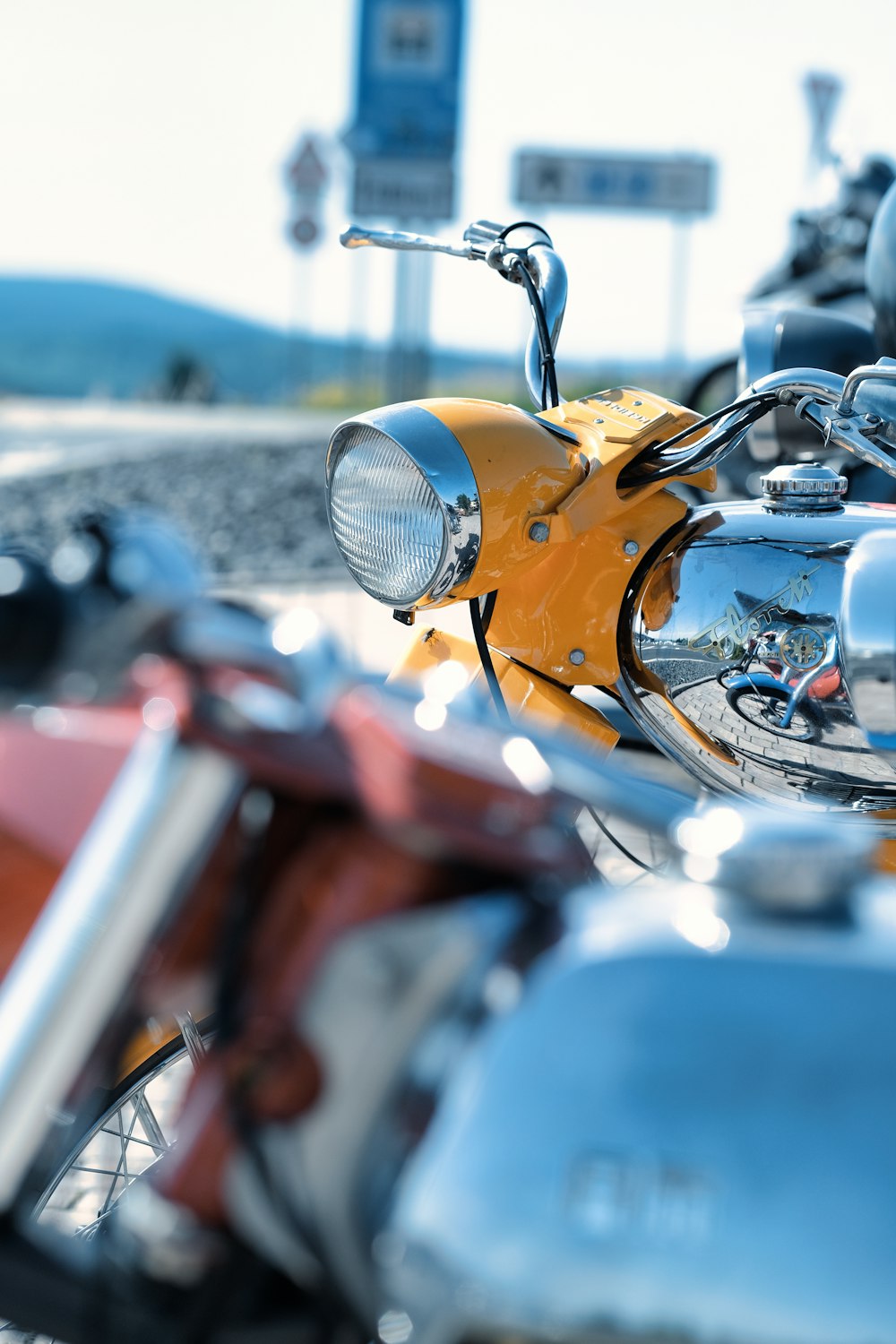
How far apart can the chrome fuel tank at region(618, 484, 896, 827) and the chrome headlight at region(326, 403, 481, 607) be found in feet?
0.91

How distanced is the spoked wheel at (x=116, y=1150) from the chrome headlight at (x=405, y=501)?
0.53m

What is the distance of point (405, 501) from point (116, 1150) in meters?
0.77

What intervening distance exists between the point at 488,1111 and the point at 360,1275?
0.15 metres

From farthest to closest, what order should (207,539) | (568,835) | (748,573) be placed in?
(207,539), (748,573), (568,835)

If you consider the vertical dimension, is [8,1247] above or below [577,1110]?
below

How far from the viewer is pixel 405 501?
1550mm

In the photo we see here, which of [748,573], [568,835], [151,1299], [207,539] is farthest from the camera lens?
[207,539]

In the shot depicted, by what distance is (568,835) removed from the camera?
0.90m

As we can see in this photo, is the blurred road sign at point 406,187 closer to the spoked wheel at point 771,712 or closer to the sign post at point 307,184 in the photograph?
the sign post at point 307,184

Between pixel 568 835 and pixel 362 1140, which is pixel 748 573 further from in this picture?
pixel 362 1140

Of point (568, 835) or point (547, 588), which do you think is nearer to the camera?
point (568, 835)

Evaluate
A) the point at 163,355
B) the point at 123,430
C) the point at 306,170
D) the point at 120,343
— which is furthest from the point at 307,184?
the point at 120,343

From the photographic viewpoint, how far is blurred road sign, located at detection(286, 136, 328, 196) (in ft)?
28.9

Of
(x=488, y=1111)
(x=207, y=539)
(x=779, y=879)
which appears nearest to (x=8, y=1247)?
(x=488, y=1111)
